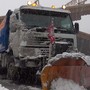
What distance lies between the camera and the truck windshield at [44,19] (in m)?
10.8

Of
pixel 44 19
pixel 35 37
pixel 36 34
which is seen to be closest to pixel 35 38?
pixel 35 37

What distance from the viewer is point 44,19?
11078 mm

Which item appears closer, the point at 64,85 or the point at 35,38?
the point at 64,85

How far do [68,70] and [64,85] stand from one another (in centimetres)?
46

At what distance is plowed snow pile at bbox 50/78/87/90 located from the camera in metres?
7.87

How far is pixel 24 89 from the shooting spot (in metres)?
9.84

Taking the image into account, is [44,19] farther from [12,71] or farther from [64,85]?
[64,85]

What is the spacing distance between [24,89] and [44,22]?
96.7 inches

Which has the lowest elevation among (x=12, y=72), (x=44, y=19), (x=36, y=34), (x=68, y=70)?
Result: (x=12, y=72)

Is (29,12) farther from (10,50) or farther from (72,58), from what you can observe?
(72,58)

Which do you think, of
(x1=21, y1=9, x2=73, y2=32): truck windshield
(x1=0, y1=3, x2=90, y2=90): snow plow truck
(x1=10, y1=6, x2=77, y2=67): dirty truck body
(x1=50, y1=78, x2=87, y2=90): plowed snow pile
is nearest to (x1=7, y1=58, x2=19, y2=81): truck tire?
(x1=0, y1=3, x2=90, y2=90): snow plow truck

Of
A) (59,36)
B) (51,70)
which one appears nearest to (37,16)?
(59,36)

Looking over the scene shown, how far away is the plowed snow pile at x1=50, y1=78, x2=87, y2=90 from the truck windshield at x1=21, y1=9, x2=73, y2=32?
2.93 m

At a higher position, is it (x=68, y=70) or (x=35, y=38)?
(x=35, y=38)
